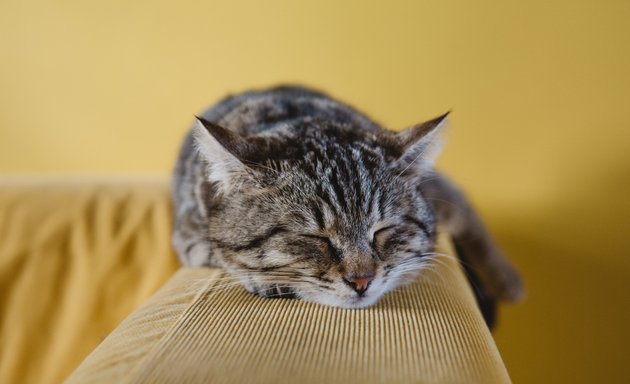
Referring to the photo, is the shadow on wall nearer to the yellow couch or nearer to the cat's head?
the yellow couch

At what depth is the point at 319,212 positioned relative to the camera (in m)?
0.85

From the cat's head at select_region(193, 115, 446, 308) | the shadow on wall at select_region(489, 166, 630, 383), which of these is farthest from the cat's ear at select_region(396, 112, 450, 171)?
the shadow on wall at select_region(489, 166, 630, 383)

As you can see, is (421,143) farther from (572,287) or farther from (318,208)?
(572,287)

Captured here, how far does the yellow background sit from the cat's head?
29.3 inches

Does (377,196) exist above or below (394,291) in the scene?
above

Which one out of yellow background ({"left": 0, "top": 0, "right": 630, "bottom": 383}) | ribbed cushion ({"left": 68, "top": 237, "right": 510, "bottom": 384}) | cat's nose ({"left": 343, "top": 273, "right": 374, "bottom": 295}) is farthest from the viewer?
yellow background ({"left": 0, "top": 0, "right": 630, "bottom": 383})

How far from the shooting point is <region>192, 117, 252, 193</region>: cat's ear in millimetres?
838

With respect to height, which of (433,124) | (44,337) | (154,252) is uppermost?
(433,124)

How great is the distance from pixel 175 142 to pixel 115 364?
128cm

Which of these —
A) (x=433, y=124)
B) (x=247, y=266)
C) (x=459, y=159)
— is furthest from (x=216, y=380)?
(x=459, y=159)

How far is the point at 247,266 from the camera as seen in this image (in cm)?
90

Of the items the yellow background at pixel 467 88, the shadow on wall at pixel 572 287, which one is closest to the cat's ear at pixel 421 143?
the yellow background at pixel 467 88

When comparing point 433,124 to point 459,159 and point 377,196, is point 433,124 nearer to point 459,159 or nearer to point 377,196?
point 377,196

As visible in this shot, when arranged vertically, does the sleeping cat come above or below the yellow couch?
above
